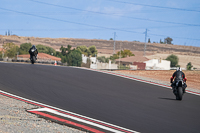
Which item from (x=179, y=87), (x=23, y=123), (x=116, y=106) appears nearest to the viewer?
(x=23, y=123)

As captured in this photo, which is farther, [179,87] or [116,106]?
[179,87]

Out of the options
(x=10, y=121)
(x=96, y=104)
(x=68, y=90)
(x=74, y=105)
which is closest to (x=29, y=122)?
(x=10, y=121)

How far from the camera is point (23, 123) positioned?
289 inches

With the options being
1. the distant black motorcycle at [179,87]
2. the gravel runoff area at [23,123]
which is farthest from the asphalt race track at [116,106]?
the gravel runoff area at [23,123]

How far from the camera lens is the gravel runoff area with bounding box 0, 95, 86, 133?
6.75 metres

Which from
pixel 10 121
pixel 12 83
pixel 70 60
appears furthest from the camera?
pixel 70 60

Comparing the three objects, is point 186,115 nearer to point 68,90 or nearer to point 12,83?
point 68,90

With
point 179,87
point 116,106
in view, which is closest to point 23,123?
point 116,106

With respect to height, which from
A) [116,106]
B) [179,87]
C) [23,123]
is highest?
[179,87]

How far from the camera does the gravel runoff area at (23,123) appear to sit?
6.75 m

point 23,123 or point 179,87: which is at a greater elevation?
point 179,87

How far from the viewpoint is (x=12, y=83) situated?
14883mm

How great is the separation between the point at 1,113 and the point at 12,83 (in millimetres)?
7011

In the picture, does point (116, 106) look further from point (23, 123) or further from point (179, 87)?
point (23, 123)
